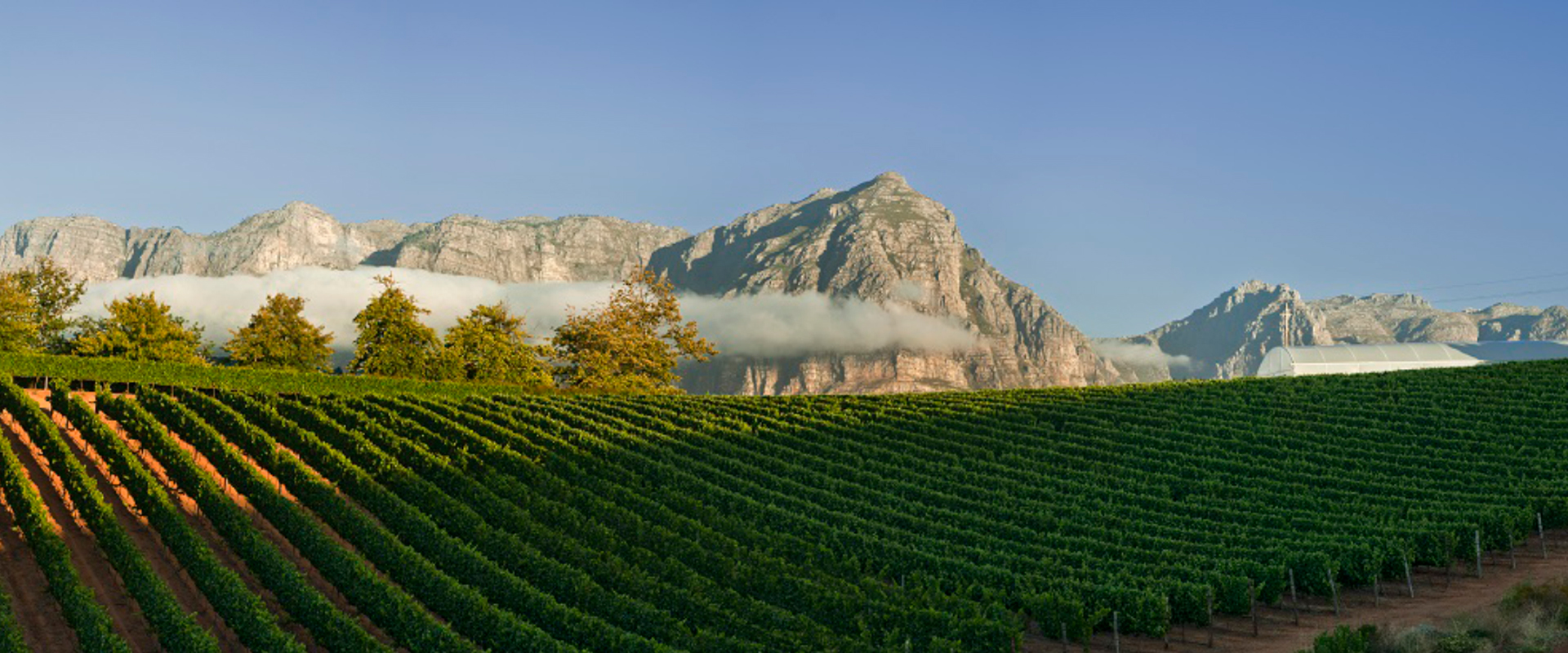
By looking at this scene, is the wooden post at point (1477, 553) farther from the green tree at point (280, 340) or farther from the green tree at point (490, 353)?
the green tree at point (280, 340)

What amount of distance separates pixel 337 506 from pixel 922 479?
874 inches

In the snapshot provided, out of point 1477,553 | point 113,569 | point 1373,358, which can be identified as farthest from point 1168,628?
point 1373,358

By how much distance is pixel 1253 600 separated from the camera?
27.8 m

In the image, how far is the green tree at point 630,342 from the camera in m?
82.9

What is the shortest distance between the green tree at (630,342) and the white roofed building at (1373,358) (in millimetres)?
58268

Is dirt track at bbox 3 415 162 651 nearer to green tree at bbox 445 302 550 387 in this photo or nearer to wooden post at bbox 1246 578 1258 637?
wooden post at bbox 1246 578 1258 637

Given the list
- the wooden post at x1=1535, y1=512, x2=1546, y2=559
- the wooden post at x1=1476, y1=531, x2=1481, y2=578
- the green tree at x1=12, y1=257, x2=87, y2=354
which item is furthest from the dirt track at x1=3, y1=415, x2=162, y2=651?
the green tree at x1=12, y1=257, x2=87, y2=354

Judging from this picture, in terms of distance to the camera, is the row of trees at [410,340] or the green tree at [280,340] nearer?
the row of trees at [410,340]

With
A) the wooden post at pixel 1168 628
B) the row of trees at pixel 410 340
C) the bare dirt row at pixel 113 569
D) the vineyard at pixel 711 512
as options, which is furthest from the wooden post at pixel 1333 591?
the row of trees at pixel 410 340

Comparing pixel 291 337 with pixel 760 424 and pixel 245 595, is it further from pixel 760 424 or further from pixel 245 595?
pixel 245 595

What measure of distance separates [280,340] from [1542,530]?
76.7 meters

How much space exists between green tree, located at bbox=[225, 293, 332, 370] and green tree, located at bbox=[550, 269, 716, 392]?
57.8 feet

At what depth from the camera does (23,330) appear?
75.0 m

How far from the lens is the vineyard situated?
26562mm
